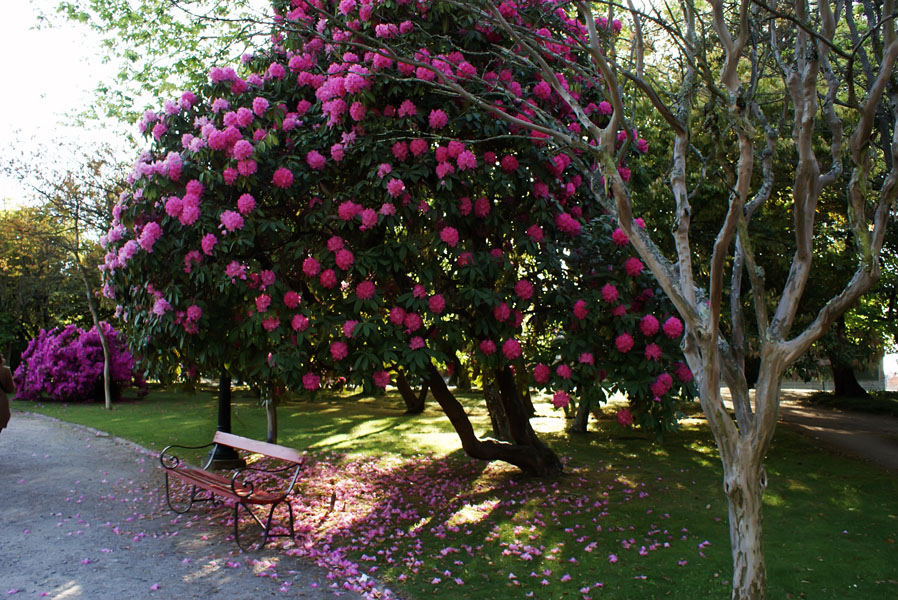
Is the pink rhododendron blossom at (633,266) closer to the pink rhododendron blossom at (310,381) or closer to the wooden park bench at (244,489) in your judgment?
the pink rhododendron blossom at (310,381)

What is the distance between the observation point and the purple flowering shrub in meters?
20.3

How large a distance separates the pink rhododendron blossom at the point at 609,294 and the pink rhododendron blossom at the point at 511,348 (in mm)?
894

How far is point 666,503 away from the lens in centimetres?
805

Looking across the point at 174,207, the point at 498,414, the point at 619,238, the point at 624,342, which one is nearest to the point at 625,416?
the point at 624,342

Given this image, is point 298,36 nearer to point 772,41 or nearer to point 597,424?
point 772,41

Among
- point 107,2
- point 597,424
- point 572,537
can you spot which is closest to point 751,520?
point 572,537

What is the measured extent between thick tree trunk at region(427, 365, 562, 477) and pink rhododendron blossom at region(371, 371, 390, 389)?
2268mm

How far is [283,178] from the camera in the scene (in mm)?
6320

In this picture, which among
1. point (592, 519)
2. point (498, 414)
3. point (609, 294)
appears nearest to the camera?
point (609, 294)

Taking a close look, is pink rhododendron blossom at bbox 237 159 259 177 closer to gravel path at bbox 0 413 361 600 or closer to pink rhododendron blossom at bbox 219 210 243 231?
pink rhododendron blossom at bbox 219 210 243 231

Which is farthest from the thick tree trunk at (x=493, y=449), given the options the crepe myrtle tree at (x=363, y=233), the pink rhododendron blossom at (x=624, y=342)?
the pink rhododendron blossom at (x=624, y=342)

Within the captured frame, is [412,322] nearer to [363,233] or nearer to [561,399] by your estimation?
[363,233]

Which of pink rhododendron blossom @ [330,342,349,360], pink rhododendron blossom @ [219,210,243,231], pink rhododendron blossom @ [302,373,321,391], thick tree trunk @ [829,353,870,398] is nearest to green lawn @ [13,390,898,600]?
pink rhododendron blossom @ [302,373,321,391]

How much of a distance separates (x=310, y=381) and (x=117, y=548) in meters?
2.30
